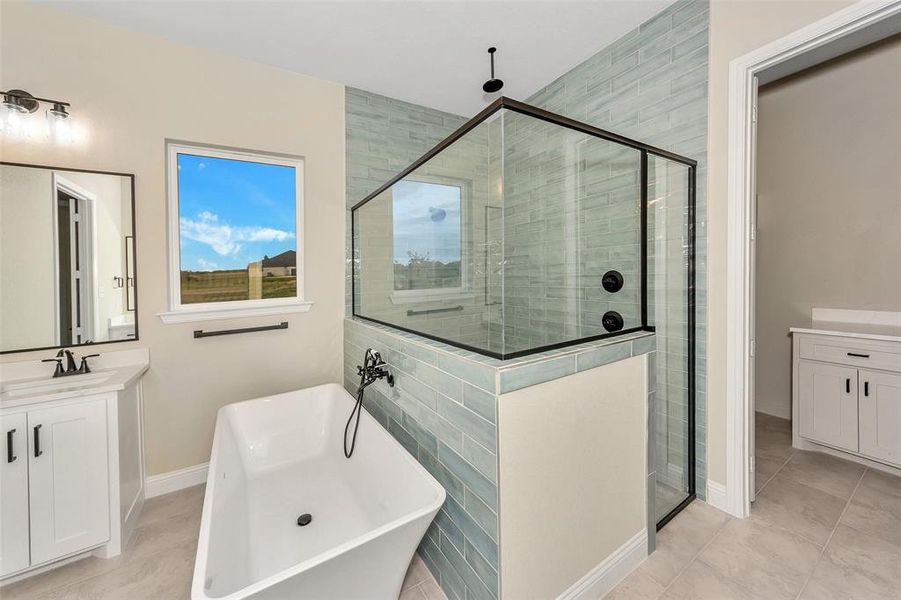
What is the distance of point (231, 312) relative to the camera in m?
2.40

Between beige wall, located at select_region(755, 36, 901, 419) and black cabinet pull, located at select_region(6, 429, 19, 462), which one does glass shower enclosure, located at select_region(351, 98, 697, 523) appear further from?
black cabinet pull, located at select_region(6, 429, 19, 462)

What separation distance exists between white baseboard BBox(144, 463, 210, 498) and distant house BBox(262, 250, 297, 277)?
1297mm

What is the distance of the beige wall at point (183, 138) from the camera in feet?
6.38

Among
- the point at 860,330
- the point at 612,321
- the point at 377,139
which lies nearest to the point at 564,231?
the point at 612,321

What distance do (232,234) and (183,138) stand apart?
637 mm

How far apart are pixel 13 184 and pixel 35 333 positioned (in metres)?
0.79

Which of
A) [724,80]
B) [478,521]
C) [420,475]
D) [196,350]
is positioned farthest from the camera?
[196,350]

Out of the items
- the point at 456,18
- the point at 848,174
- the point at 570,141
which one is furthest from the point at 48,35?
the point at 848,174

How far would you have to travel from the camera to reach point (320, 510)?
1843 mm

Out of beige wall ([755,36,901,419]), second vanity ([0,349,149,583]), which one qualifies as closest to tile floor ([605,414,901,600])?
beige wall ([755,36,901,419])

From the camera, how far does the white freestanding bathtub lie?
1.03 m

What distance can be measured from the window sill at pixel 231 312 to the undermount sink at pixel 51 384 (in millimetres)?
438

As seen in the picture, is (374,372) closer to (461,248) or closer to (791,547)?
(461,248)

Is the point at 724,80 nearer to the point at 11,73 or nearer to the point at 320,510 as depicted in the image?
the point at 320,510
